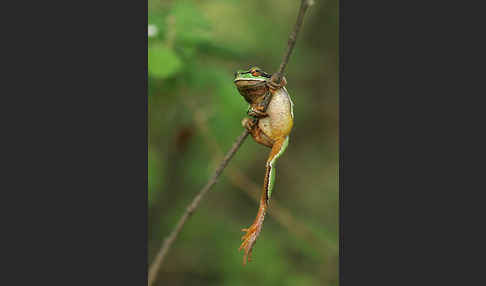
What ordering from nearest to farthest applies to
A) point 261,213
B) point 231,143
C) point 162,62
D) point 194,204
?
point 261,213 < point 194,204 < point 162,62 < point 231,143

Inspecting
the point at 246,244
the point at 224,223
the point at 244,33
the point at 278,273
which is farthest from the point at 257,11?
the point at 246,244

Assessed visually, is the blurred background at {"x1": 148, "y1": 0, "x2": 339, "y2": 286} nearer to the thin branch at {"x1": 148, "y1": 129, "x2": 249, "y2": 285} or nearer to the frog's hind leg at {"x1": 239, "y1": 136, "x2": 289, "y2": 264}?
the thin branch at {"x1": 148, "y1": 129, "x2": 249, "y2": 285}

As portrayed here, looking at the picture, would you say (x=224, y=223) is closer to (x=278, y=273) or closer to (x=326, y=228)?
(x=278, y=273)

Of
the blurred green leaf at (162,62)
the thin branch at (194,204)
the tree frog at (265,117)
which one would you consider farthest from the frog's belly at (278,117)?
the blurred green leaf at (162,62)

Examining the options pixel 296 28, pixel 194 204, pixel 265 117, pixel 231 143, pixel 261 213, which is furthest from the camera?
pixel 231 143

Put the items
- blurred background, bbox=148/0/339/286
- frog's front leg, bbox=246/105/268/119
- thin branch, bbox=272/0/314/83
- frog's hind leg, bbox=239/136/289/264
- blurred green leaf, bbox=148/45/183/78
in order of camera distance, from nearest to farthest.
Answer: thin branch, bbox=272/0/314/83, frog's hind leg, bbox=239/136/289/264, frog's front leg, bbox=246/105/268/119, blurred green leaf, bbox=148/45/183/78, blurred background, bbox=148/0/339/286

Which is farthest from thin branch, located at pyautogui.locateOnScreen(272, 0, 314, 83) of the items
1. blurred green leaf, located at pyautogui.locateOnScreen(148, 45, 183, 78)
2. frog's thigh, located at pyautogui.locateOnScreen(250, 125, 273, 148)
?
A: blurred green leaf, located at pyautogui.locateOnScreen(148, 45, 183, 78)

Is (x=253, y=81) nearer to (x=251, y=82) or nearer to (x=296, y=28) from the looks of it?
(x=251, y=82)

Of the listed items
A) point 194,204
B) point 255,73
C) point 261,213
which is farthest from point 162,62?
point 261,213
